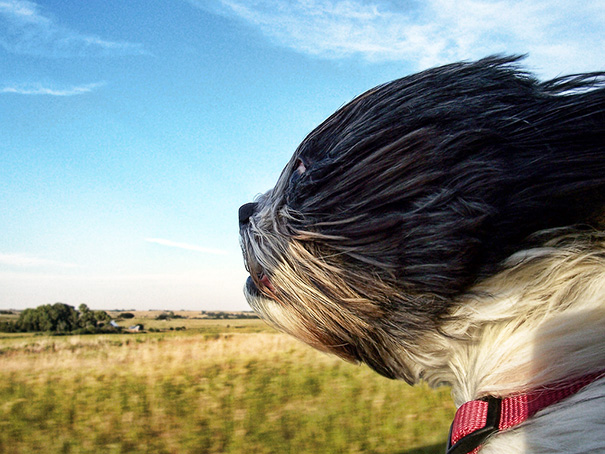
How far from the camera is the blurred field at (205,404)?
3164 mm

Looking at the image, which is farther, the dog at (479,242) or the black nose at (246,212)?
the black nose at (246,212)

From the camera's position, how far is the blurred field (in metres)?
3.16

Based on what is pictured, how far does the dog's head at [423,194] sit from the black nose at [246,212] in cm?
34

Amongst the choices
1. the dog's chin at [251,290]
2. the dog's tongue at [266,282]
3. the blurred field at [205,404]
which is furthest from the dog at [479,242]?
the blurred field at [205,404]

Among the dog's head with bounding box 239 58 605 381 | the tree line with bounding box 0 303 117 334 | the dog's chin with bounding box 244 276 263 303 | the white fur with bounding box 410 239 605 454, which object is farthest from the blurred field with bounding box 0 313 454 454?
the tree line with bounding box 0 303 117 334

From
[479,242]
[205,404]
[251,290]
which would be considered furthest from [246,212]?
[205,404]

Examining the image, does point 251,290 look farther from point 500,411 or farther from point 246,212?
point 500,411

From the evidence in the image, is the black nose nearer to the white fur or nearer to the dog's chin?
the dog's chin

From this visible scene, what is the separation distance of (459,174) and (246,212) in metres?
1.01

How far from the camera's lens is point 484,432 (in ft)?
4.54

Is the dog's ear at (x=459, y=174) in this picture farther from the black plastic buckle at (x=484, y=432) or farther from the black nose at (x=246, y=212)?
the black nose at (x=246, y=212)

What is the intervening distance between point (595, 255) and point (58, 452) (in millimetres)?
3001

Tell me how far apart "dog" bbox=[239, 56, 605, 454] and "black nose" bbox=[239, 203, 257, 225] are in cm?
47

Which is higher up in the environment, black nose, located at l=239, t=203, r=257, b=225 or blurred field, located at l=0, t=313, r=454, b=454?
black nose, located at l=239, t=203, r=257, b=225
